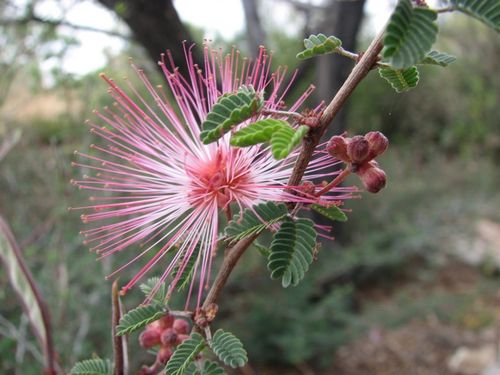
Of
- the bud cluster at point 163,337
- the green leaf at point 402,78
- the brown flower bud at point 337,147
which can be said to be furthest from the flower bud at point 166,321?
the green leaf at point 402,78

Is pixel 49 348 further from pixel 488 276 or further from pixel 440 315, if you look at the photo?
pixel 488 276

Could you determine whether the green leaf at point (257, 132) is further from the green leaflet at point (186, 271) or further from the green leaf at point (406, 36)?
the green leaflet at point (186, 271)

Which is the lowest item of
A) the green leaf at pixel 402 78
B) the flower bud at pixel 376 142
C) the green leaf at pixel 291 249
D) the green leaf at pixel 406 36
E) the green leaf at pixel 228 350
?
the green leaf at pixel 228 350

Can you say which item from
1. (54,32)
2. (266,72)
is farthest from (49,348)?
(54,32)

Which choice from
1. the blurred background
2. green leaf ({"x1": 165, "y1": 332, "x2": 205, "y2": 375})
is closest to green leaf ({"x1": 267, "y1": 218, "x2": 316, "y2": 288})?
green leaf ({"x1": 165, "y1": 332, "x2": 205, "y2": 375})

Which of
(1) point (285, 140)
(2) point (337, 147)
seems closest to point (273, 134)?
(1) point (285, 140)

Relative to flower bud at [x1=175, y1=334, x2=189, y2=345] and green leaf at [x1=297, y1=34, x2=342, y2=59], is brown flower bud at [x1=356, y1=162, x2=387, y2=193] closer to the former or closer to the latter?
green leaf at [x1=297, y1=34, x2=342, y2=59]

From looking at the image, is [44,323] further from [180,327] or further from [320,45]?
[320,45]
